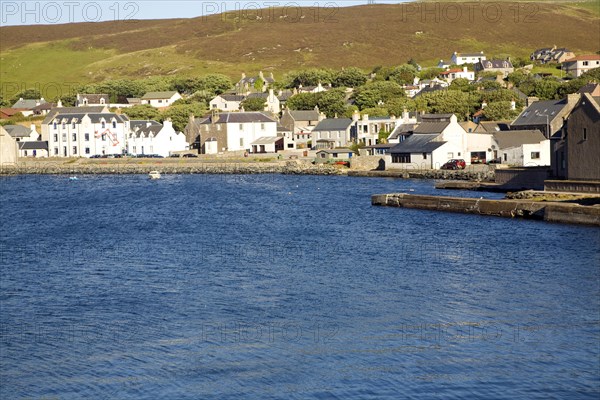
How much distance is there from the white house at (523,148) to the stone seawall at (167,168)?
14568mm

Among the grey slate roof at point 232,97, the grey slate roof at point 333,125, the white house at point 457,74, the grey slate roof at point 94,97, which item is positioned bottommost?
the grey slate roof at point 333,125

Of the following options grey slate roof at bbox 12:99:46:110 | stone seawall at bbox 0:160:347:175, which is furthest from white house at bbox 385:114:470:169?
grey slate roof at bbox 12:99:46:110

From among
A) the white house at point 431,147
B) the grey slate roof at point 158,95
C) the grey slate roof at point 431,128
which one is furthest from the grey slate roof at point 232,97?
the white house at point 431,147

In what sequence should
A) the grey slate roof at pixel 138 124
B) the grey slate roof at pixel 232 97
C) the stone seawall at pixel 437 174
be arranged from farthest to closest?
1. the grey slate roof at pixel 232 97
2. the grey slate roof at pixel 138 124
3. the stone seawall at pixel 437 174

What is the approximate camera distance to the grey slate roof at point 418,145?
245 ft

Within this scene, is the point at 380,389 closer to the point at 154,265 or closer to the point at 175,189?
the point at 154,265

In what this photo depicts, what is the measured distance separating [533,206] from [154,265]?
1951 cm

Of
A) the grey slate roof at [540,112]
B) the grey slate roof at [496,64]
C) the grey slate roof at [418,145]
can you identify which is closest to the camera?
the grey slate roof at [418,145]

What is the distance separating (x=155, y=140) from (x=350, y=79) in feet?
151

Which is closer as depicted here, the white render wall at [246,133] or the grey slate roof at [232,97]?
the white render wall at [246,133]

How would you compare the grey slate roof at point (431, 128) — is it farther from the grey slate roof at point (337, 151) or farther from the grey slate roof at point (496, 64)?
the grey slate roof at point (496, 64)

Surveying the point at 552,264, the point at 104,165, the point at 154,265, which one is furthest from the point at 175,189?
the point at 552,264

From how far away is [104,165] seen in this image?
96812mm

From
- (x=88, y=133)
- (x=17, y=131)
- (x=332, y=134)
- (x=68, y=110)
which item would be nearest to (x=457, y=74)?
(x=332, y=134)
